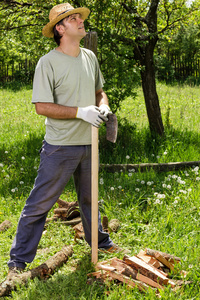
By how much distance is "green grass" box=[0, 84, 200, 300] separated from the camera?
309 centimetres

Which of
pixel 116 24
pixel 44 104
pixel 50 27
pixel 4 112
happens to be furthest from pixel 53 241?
pixel 4 112

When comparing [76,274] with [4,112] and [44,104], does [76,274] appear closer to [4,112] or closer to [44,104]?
[44,104]

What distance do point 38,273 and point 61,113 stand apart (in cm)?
139

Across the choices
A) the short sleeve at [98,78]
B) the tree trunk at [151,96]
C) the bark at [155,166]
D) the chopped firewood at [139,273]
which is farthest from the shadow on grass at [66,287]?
the tree trunk at [151,96]

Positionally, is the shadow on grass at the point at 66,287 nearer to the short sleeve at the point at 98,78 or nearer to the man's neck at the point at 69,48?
the short sleeve at the point at 98,78

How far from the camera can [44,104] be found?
3137 millimetres

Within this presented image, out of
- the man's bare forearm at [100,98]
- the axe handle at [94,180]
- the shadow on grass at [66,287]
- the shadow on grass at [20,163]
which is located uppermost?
the man's bare forearm at [100,98]

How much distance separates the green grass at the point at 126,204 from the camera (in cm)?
309

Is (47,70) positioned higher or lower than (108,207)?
higher

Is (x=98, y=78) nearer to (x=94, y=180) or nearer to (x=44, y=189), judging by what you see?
(x=94, y=180)

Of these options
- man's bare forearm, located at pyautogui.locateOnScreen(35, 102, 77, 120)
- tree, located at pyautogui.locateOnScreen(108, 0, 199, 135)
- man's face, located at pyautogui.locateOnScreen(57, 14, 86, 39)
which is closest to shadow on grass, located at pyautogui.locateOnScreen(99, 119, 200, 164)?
tree, located at pyautogui.locateOnScreen(108, 0, 199, 135)

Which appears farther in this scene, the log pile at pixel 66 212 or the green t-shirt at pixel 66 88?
the log pile at pixel 66 212

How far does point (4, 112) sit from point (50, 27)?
7.77 m

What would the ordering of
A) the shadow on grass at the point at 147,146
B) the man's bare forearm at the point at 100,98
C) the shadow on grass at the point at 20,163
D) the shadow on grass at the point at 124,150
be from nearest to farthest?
the man's bare forearm at the point at 100,98
the shadow on grass at the point at 20,163
the shadow on grass at the point at 124,150
the shadow on grass at the point at 147,146
